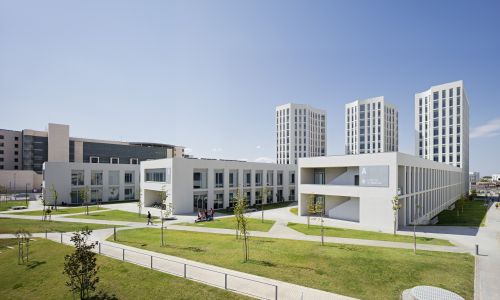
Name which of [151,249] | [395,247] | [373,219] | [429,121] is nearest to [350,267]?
[395,247]

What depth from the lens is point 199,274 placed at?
16.2m

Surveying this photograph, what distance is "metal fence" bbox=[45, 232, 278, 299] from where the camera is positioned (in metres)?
A: 13.9

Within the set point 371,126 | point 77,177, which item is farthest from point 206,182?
point 371,126

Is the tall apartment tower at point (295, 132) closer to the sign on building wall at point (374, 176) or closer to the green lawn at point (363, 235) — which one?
the sign on building wall at point (374, 176)

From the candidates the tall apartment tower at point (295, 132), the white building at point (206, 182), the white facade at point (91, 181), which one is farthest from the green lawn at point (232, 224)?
the tall apartment tower at point (295, 132)

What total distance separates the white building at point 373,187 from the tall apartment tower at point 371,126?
7256cm

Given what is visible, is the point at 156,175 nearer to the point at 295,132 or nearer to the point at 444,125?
the point at 295,132

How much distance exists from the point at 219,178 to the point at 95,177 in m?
33.4

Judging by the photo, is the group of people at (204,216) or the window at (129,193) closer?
the group of people at (204,216)

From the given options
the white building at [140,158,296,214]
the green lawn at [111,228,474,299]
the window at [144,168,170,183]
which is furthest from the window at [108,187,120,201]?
the green lawn at [111,228,474,299]

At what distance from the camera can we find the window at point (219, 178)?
1988 inches

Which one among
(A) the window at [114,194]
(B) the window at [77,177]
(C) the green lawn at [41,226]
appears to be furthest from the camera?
(A) the window at [114,194]

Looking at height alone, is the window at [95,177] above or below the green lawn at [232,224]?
above

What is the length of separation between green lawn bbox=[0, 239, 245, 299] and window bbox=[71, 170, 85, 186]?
140 ft
